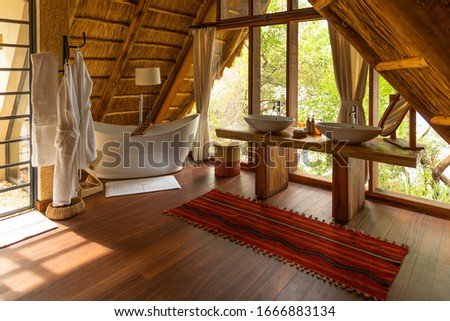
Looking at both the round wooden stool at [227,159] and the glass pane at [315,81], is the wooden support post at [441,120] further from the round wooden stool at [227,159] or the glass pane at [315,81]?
the round wooden stool at [227,159]

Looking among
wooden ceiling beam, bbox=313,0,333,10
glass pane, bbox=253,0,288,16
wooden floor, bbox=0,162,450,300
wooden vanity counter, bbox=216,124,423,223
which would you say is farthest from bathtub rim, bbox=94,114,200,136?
wooden ceiling beam, bbox=313,0,333,10

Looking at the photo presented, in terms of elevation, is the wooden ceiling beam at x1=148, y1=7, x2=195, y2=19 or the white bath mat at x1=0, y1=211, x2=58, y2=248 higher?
the wooden ceiling beam at x1=148, y1=7, x2=195, y2=19

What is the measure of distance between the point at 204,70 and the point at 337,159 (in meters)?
2.52

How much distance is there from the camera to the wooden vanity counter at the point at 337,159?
2.66 meters

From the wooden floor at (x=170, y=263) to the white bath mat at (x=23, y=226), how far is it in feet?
0.28

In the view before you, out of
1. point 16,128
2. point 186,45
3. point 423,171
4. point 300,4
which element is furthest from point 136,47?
point 423,171

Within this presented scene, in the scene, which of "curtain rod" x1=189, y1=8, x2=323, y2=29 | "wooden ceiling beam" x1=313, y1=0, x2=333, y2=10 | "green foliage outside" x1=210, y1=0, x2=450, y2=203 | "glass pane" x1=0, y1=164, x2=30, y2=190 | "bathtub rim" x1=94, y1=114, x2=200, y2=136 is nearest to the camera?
"wooden ceiling beam" x1=313, y1=0, x2=333, y2=10

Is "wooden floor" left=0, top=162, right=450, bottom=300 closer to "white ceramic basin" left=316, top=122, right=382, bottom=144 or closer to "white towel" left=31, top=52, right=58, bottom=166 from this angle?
"white towel" left=31, top=52, right=58, bottom=166

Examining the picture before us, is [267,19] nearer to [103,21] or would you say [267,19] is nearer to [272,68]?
[272,68]

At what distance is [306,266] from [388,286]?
1.70ft

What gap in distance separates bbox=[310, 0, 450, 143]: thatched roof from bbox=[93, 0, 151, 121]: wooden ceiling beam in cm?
305

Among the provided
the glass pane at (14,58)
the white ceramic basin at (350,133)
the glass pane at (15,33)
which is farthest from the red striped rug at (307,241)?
the glass pane at (15,33)

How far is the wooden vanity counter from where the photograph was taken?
2.66 m

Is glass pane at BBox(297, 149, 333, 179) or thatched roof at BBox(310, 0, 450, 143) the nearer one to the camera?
thatched roof at BBox(310, 0, 450, 143)
